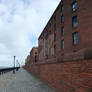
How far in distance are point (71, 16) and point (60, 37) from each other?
238 inches

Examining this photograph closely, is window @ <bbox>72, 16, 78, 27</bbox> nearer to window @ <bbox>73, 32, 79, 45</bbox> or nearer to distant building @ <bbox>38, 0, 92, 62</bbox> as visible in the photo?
distant building @ <bbox>38, 0, 92, 62</bbox>

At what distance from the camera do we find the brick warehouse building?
448 cm

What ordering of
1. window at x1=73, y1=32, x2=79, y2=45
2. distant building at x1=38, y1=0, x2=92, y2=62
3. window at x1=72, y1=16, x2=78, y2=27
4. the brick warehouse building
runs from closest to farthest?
the brick warehouse building → distant building at x1=38, y1=0, x2=92, y2=62 → window at x1=73, y1=32, x2=79, y2=45 → window at x1=72, y1=16, x2=78, y2=27

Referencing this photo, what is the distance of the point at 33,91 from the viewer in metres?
8.18

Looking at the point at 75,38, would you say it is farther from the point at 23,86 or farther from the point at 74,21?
the point at 23,86

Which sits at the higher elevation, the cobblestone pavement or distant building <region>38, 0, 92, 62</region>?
distant building <region>38, 0, 92, 62</region>

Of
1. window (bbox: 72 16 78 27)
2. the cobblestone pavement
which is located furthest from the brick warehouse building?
the cobblestone pavement

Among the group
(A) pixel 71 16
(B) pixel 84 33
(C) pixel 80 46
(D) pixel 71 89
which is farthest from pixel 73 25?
(D) pixel 71 89

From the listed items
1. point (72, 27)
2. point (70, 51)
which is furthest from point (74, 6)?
point (70, 51)

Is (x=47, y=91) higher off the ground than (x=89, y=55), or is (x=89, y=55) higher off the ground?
(x=89, y=55)

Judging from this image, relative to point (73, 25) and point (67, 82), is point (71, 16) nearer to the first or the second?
point (73, 25)

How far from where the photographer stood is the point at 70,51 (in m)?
24.0

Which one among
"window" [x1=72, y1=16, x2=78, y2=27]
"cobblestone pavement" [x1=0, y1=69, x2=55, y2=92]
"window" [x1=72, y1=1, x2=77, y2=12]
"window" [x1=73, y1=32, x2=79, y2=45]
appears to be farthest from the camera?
"window" [x1=72, y1=1, x2=77, y2=12]

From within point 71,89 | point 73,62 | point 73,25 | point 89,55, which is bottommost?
point 71,89
